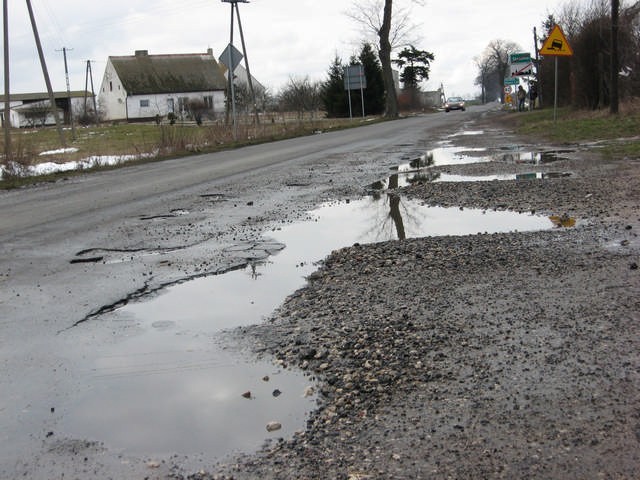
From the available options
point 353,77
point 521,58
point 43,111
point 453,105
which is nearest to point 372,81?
point 353,77

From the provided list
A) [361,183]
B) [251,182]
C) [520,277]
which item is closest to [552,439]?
[520,277]

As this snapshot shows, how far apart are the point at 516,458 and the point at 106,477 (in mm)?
1682

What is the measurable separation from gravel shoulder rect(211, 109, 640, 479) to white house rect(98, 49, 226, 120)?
7969cm

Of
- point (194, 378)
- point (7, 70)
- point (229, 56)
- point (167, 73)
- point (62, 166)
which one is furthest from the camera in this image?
point (167, 73)

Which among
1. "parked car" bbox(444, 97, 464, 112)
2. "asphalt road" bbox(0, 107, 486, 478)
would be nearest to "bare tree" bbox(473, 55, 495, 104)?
"parked car" bbox(444, 97, 464, 112)

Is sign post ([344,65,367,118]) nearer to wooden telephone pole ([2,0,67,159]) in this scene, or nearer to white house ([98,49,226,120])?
wooden telephone pole ([2,0,67,159])

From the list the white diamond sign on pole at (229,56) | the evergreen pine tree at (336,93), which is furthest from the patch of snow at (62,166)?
the evergreen pine tree at (336,93)

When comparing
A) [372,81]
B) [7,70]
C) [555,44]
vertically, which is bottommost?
[555,44]

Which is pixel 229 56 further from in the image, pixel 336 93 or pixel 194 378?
pixel 336 93

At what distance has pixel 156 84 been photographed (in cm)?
8769

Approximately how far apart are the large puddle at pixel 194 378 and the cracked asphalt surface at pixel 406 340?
0.40ft

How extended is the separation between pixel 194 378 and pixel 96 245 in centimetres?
437

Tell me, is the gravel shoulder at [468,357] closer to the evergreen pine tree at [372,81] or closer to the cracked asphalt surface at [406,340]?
the cracked asphalt surface at [406,340]

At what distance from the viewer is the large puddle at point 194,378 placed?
3.30 m
